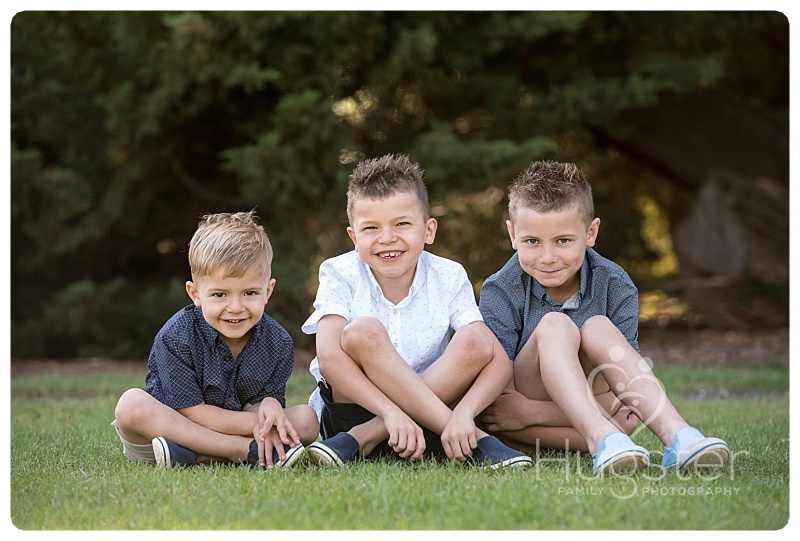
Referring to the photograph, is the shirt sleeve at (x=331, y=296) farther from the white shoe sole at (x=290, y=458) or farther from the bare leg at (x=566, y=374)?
the bare leg at (x=566, y=374)

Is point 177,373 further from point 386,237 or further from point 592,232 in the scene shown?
point 592,232

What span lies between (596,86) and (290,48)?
256 cm

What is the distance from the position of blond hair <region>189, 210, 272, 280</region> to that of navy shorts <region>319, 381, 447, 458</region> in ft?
1.54

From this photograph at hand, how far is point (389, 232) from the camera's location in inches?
113

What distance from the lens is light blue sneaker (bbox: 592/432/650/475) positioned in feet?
7.89

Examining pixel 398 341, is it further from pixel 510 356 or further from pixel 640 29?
pixel 640 29

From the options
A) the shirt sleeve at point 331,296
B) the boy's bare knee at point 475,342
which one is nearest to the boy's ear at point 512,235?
the boy's bare knee at point 475,342

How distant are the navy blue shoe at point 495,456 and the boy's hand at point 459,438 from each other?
40mm

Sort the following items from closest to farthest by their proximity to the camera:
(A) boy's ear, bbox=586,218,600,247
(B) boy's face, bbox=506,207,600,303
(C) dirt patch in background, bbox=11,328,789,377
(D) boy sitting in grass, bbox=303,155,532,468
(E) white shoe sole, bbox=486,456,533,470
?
(E) white shoe sole, bbox=486,456,533,470
(D) boy sitting in grass, bbox=303,155,532,468
(B) boy's face, bbox=506,207,600,303
(A) boy's ear, bbox=586,218,600,247
(C) dirt patch in background, bbox=11,328,789,377

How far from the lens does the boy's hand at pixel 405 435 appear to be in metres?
2.62

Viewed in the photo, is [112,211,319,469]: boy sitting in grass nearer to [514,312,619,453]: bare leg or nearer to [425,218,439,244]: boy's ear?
[425,218,439,244]: boy's ear

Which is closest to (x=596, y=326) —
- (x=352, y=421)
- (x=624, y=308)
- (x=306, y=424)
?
(x=624, y=308)

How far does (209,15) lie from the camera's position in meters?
6.41

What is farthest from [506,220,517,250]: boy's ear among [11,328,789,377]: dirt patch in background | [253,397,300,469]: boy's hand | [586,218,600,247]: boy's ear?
[11,328,789,377]: dirt patch in background
